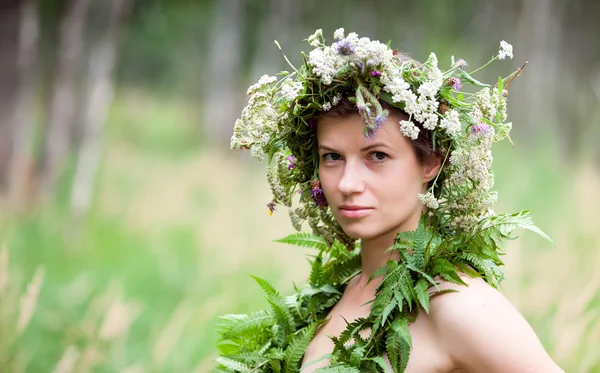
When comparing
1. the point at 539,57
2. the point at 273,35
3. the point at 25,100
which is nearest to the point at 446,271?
the point at 25,100

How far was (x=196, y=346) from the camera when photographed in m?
4.39

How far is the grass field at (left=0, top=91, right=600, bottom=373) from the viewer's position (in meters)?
4.02

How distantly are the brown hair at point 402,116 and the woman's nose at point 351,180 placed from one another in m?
0.15

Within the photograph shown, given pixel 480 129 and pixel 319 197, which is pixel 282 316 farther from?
pixel 480 129

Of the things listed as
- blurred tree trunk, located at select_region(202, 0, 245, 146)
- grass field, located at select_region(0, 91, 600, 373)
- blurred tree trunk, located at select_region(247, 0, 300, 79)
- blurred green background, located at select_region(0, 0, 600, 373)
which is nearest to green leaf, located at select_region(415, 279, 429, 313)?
grass field, located at select_region(0, 91, 600, 373)

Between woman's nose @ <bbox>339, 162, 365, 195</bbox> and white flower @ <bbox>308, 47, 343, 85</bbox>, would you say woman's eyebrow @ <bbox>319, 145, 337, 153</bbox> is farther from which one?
white flower @ <bbox>308, 47, 343, 85</bbox>

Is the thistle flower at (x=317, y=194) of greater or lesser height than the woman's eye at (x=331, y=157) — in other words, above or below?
below

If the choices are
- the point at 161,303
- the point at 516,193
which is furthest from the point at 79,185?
the point at 516,193

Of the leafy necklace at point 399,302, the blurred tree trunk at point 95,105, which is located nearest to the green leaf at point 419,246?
the leafy necklace at point 399,302

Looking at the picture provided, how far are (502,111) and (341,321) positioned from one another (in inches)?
30.2

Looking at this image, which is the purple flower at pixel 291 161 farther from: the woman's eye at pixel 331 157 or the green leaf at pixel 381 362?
the green leaf at pixel 381 362

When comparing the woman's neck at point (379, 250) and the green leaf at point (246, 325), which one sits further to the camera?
the green leaf at point (246, 325)

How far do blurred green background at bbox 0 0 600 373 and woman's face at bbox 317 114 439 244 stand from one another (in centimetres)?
181

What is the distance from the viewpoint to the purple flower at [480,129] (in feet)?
6.66
